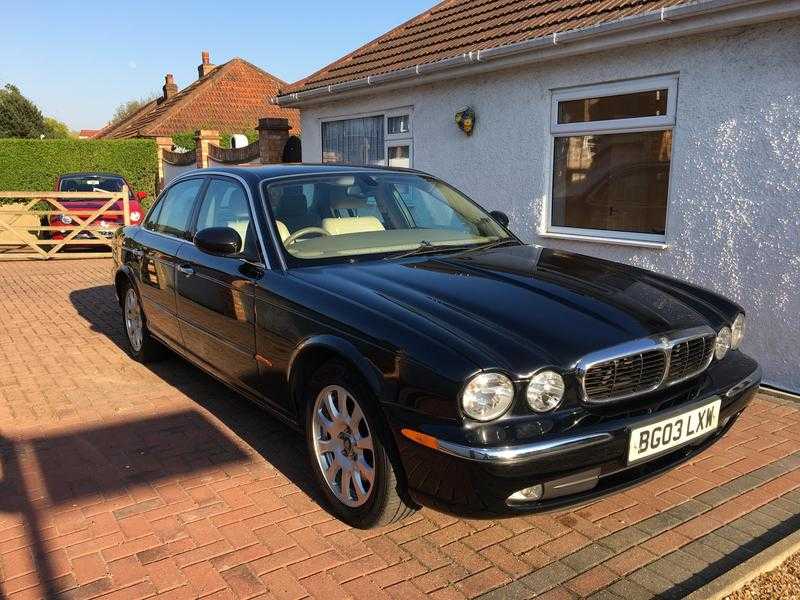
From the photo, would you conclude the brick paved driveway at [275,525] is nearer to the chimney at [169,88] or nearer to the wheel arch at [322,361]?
the wheel arch at [322,361]

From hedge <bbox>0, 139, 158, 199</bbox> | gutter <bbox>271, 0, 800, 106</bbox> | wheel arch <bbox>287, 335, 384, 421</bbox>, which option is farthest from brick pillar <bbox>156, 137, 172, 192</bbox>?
wheel arch <bbox>287, 335, 384, 421</bbox>

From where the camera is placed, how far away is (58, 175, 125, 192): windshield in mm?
14477

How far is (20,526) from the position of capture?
3.25 m

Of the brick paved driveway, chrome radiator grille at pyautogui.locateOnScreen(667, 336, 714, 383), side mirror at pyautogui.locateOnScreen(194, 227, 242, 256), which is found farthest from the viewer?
side mirror at pyautogui.locateOnScreen(194, 227, 242, 256)

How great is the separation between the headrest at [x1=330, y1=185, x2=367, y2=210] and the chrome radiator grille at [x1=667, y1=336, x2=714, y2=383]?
2053mm

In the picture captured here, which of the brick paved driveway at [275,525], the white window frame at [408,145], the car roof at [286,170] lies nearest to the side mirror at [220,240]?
the car roof at [286,170]

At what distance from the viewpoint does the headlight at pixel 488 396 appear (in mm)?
2539

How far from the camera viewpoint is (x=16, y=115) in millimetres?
49812

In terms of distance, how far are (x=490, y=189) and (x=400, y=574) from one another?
5.27 metres

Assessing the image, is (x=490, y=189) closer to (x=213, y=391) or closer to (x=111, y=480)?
(x=213, y=391)

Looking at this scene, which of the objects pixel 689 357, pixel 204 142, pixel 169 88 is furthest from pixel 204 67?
pixel 689 357

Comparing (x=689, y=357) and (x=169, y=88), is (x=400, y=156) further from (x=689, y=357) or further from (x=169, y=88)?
(x=169, y=88)

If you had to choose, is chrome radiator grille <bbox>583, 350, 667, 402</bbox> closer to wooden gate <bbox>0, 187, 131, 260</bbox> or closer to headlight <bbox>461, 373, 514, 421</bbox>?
headlight <bbox>461, 373, 514, 421</bbox>

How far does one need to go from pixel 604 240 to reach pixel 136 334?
4316mm
